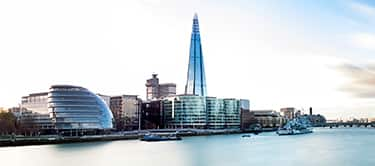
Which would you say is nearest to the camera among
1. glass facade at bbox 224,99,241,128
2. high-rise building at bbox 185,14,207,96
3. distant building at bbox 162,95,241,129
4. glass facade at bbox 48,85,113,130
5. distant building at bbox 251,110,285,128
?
glass facade at bbox 48,85,113,130

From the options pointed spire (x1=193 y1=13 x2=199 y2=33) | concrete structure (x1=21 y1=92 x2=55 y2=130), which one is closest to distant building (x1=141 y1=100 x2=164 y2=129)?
pointed spire (x1=193 y1=13 x2=199 y2=33)

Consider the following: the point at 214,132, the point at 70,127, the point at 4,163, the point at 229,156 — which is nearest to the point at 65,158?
the point at 4,163

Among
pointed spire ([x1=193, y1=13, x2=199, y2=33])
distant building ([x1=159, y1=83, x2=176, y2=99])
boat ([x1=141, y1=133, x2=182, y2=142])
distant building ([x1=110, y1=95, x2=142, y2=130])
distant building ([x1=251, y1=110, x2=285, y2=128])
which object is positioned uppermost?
pointed spire ([x1=193, y1=13, x2=199, y2=33])

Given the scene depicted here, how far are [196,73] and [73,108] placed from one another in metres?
56.5

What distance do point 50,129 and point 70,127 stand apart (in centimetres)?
344

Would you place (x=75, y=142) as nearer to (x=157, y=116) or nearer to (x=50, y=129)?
(x=50, y=129)

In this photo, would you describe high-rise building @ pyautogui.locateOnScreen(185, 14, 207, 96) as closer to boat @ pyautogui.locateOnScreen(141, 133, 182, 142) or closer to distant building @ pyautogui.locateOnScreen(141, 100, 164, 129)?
distant building @ pyautogui.locateOnScreen(141, 100, 164, 129)

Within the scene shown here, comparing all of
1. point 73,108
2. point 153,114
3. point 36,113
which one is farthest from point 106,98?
point 73,108

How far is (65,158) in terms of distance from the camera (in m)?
39.0

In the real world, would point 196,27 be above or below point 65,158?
above

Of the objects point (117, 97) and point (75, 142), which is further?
point (117, 97)

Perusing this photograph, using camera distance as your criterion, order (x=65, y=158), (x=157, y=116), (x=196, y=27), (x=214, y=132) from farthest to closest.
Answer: (x=196, y=27)
(x=157, y=116)
(x=214, y=132)
(x=65, y=158)

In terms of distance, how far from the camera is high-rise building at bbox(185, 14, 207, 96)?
130 metres

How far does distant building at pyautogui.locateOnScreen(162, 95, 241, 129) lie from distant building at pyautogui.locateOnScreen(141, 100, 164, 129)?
1.57 metres
